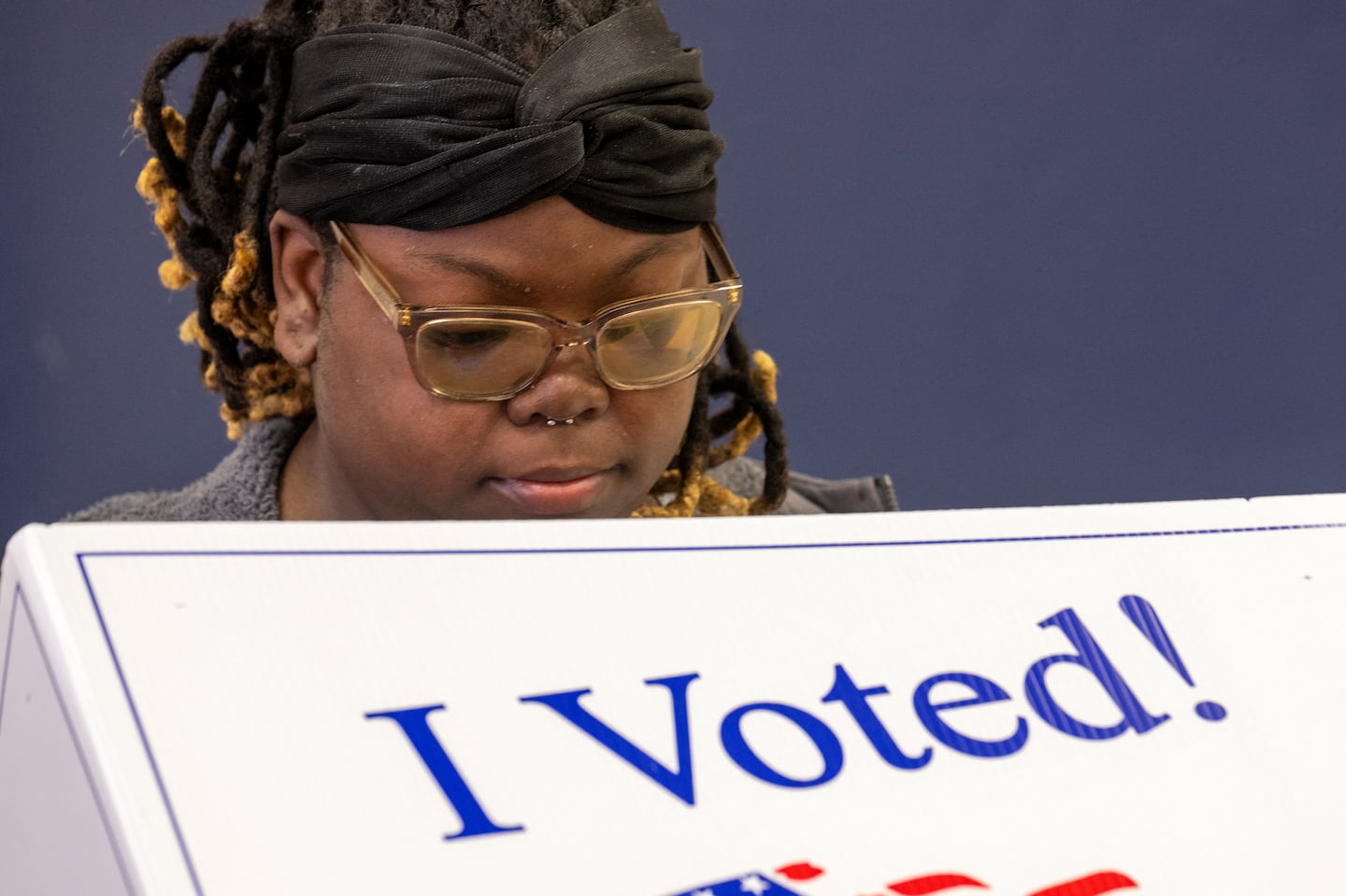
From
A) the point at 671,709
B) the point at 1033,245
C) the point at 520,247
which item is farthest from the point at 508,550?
the point at 1033,245

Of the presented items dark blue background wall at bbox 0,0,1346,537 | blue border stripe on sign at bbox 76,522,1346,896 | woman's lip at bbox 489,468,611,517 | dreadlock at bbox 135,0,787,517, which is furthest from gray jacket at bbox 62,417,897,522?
blue border stripe on sign at bbox 76,522,1346,896

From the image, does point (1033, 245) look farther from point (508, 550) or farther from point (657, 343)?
point (508, 550)

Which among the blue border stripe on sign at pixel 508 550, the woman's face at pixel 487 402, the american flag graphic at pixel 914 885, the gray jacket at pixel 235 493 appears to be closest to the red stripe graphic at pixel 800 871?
the american flag graphic at pixel 914 885

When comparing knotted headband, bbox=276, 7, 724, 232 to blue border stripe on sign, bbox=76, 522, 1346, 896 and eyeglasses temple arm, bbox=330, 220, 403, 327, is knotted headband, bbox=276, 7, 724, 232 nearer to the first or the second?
eyeglasses temple arm, bbox=330, 220, 403, 327

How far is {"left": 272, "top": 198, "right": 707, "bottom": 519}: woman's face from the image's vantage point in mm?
807

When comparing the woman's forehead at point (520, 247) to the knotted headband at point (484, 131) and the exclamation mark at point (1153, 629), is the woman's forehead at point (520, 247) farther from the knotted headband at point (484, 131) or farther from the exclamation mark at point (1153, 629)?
the exclamation mark at point (1153, 629)

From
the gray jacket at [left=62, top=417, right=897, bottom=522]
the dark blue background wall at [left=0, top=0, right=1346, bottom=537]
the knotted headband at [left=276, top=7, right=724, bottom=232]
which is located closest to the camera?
the knotted headband at [left=276, top=7, right=724, bottom=232]

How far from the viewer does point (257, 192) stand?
90cm

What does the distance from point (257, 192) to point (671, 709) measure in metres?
0.51

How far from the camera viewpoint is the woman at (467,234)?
79 cm

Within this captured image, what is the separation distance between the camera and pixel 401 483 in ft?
2.87

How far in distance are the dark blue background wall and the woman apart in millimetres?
542

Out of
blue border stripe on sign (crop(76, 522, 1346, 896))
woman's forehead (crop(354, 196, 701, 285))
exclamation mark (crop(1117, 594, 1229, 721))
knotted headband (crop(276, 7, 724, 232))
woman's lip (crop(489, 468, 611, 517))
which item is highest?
knotted headband (crop(276, 7, 724, 232))

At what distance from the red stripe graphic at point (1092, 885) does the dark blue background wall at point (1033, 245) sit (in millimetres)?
1000
